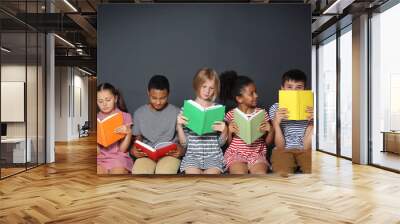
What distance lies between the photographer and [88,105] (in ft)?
73.2

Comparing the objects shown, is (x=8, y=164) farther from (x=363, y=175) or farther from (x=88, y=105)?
(x=88, y=105)

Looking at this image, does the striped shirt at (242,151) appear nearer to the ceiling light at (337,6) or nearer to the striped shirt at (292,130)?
the striped shirt at (292,130)

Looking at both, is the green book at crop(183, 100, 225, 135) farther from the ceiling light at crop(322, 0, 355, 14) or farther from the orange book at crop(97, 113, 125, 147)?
the ceiling light at crop(322, 0, 355, 14)

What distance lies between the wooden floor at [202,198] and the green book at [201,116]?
2.73 feet

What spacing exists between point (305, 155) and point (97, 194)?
3.61 meters

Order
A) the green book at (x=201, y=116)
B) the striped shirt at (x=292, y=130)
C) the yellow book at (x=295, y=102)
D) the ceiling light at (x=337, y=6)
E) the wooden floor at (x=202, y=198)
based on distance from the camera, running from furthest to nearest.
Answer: the ceiling light at (x=337, y=6)
the striped shirt at (x=292, y=130)
the yellow book at (x=295, y=102)
the green book at (x=201, y=116)
the wooden floor at (x=202, y=198)

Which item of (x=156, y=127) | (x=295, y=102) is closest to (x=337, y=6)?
(x=295, y=102)

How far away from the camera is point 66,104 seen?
17.2m

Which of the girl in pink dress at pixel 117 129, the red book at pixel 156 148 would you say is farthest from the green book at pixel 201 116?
the girl in pink dress at pixel 117 129

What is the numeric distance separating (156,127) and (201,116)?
79 cm

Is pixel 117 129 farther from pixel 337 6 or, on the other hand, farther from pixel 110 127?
pixel 337 6

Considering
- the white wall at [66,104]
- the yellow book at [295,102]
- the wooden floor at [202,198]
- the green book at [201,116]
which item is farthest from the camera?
the white wall at [66,104]

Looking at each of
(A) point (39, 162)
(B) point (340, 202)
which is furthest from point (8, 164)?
(B) point (340, 202)

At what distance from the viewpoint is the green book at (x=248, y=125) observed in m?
6.99
